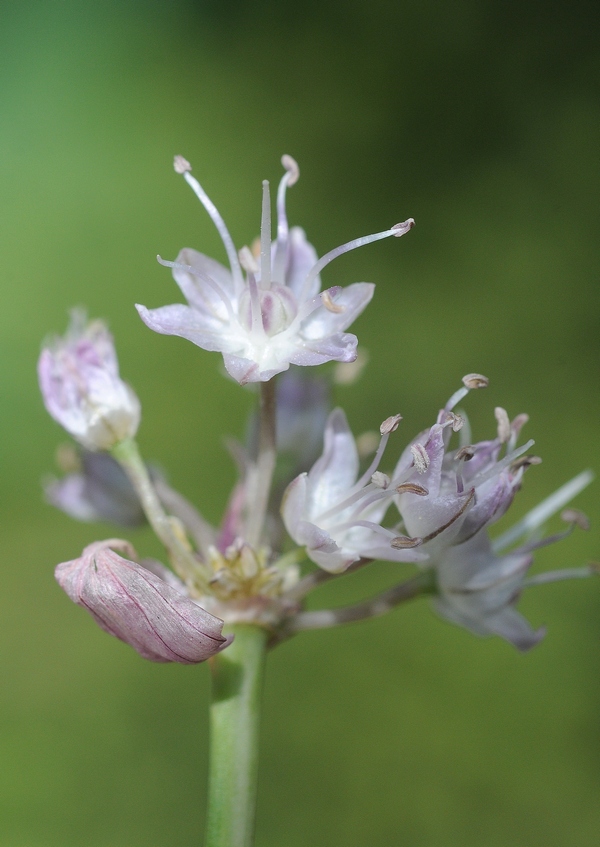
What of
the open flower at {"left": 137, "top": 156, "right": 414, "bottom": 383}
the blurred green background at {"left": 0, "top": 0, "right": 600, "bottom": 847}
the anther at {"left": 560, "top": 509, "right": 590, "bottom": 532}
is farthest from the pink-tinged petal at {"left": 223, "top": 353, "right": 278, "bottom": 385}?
the blurred green background at {"left": 0, "top": 0, "right": 600, "bottom": 847}

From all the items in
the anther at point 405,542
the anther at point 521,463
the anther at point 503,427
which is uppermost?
the anther at point 503,427

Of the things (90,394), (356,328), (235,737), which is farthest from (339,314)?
(356,328)

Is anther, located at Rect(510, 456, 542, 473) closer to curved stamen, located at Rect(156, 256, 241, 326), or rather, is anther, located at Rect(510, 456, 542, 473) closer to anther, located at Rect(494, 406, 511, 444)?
anther, located at Rect(494, 406, 511, 444)

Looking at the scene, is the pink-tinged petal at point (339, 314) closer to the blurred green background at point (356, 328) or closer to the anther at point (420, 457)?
the anther at point (420, 457)

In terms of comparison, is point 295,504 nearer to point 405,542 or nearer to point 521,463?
point 405,542

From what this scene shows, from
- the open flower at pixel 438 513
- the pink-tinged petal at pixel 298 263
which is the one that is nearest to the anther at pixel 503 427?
the open flower at pixel 438 513
